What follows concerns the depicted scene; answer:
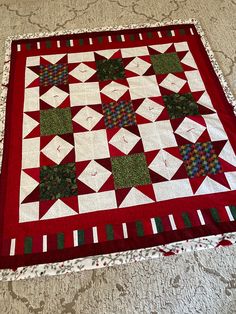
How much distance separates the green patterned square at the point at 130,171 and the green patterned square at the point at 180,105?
0.24 meters

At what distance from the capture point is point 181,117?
1316 millimetres

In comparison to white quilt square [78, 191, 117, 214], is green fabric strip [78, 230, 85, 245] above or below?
below

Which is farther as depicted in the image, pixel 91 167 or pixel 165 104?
pixel 165 104

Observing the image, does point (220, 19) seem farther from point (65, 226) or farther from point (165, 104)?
point (65, 226)

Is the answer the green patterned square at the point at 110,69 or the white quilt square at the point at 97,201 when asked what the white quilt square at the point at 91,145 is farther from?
the green patterned square at the point at 110,69

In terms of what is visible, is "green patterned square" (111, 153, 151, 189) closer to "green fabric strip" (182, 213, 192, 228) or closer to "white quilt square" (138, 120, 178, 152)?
"white quilt square" (138, 120, 178, 152)

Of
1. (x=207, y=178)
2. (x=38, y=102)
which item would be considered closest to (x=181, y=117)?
(x=207, y=178)

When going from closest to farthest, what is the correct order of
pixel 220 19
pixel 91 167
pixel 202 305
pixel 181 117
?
pixel 202 305
pixel 91 167
pixel 181 117
pixel 220 19

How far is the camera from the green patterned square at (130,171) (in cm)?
117

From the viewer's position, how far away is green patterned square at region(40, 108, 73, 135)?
4.25 feet

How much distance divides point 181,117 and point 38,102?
1.86ft

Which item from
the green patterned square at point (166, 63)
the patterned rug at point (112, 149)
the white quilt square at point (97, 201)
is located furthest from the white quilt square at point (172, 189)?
the green patterned square at point (166, 63)

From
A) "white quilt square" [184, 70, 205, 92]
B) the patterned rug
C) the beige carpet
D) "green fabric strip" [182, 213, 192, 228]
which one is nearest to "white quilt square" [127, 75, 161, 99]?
the patterned rug

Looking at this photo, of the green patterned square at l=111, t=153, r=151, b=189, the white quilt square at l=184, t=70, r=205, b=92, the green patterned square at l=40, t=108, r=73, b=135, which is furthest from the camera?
the white quilt square at l=184, t=70, r=205, b=92
